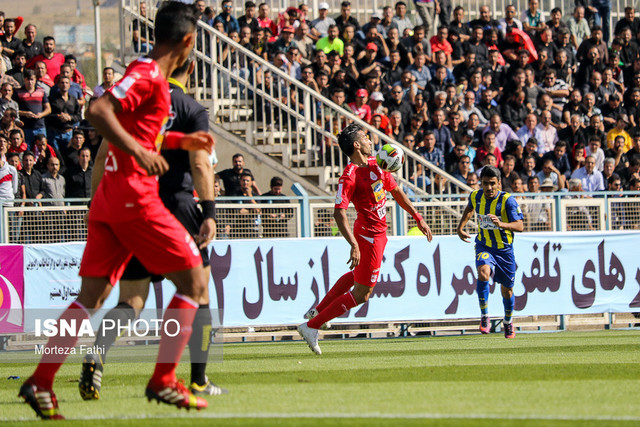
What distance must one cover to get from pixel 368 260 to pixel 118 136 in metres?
5.67

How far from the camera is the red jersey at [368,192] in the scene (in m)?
11.0

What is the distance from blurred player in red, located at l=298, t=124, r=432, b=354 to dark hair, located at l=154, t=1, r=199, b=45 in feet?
16.0

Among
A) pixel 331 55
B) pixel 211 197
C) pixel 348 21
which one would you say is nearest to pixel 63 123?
pixel 331 55

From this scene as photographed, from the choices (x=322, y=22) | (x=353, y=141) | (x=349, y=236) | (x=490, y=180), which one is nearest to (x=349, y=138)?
(x=353, y=141)

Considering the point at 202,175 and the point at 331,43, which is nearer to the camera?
the point at 202,175

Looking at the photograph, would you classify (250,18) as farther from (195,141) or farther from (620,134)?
(195,141)

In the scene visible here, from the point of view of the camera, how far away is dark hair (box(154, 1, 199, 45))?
19.6 ft

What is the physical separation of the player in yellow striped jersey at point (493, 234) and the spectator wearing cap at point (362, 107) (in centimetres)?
579

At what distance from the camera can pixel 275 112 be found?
19.4 m

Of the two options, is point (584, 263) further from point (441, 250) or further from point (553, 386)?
point (553, 386)

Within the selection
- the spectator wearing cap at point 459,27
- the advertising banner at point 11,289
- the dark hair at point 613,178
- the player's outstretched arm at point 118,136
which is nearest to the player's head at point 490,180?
the dark hair at point 613,178

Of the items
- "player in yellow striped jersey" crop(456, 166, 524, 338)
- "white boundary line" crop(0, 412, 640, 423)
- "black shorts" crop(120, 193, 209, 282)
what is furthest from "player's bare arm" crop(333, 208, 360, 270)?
"white boundary line" crop(0, 412, 640, 423)

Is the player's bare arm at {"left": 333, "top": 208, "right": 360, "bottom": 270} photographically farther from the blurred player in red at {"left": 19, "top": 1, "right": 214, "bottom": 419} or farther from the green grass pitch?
the blurred player in red at {"left": 19, "top": 1, "right": 214, "bottom": 419}

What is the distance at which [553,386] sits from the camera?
711 cm
